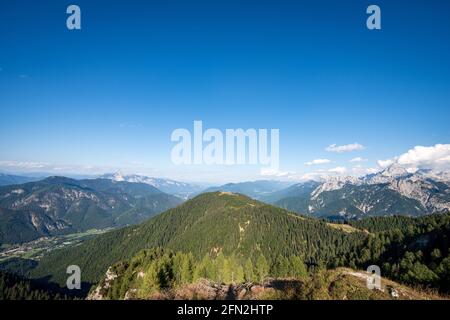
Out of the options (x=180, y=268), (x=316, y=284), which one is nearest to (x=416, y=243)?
(x=180, y=268)

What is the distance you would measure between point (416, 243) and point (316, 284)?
354ft

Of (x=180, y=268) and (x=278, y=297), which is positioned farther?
(x=180, y=268)

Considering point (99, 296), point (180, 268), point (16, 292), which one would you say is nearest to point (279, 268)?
point (180, 268)
